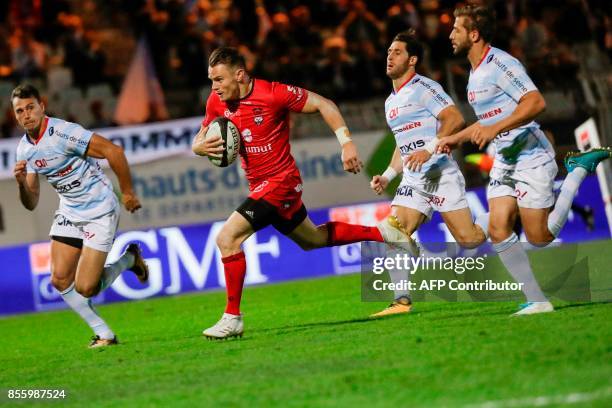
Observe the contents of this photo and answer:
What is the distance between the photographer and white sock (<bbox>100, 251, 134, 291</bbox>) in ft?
33.1

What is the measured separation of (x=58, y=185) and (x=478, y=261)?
3.82 meters

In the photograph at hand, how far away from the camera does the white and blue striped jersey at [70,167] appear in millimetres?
9656

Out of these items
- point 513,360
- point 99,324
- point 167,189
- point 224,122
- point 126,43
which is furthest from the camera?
point 126,43

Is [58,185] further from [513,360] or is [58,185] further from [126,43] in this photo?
[126,43]

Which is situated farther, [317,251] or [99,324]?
[317,251]

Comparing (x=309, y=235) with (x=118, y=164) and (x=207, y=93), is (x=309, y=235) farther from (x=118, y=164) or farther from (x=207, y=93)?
(x=207, y=93)

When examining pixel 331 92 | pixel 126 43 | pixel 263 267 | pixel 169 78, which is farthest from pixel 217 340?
pixel 126 43

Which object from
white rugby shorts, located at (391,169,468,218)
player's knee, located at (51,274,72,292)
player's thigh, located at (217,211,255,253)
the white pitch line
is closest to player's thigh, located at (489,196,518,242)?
white rugby shorts, located at (391,169,468,218)

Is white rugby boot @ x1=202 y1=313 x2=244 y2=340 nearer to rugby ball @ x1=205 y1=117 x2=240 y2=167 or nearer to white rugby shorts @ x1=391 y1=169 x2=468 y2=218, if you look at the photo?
rugby ball @ x1=205 y1=117 x2=240 y2=167

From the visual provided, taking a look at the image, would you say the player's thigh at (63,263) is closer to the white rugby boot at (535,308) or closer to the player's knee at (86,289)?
the player's knee at (86,289)

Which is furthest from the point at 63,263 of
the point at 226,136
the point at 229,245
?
the point at 226,136

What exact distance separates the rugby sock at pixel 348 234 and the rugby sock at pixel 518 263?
123cm

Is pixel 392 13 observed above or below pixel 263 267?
above

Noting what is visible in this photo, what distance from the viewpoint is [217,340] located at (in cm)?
922
